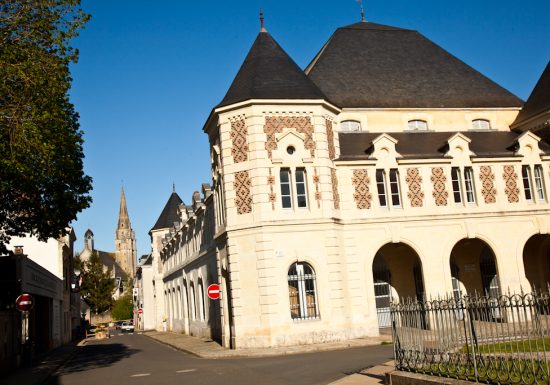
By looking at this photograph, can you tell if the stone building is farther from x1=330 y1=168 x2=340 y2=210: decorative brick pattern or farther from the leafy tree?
the leafy tree

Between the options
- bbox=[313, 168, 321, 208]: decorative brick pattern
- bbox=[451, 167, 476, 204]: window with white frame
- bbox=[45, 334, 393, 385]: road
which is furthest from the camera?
bbox=[451, 167, 476, 204]: window with white frame

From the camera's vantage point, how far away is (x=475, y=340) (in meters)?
10.6

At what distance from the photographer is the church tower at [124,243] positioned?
17150 cm

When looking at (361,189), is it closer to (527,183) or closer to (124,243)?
(527,183)

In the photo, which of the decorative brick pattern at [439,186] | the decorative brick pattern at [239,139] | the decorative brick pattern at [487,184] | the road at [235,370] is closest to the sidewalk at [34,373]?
the road at [235,370]

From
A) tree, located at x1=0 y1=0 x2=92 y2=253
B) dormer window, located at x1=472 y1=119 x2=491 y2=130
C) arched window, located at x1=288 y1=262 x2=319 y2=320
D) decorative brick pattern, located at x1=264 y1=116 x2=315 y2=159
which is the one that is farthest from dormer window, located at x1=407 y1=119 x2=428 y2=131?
tree, located at x1=0 y1=0 x2=92 y2=253

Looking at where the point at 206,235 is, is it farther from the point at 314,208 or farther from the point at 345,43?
the point at 345,43

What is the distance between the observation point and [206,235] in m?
34.6

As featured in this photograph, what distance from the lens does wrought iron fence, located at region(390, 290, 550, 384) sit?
9.25 m

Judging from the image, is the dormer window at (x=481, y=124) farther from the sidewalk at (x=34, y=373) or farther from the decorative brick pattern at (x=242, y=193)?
the sidewalk at (x=34, y=373)

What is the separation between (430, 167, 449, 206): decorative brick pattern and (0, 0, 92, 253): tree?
1643cm

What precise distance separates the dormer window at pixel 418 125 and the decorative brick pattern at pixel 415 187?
515 cm

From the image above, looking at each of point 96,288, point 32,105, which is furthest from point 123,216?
point 32,105

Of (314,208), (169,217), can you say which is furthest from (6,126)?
(169,217)
